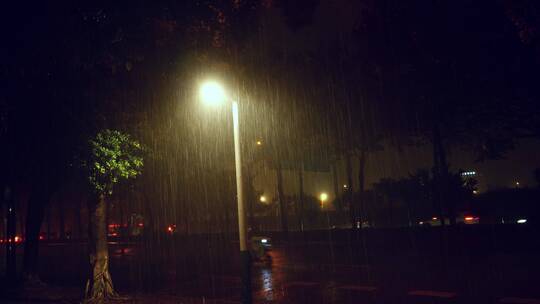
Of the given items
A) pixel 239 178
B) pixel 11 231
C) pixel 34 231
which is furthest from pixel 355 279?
pixel 11 231

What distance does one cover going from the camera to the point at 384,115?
1035 inches

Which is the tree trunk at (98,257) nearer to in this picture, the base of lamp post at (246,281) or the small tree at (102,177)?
the small tree at (102,177)

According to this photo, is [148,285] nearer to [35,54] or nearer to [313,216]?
[35,54]

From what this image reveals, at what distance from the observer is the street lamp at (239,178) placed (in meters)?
8.38

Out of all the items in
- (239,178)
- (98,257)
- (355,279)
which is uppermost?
(239,178)

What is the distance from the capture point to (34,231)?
17234 mm

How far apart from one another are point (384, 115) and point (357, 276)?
1359 centimetres

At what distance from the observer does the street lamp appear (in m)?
8.38

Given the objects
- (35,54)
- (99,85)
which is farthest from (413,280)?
(35,54)

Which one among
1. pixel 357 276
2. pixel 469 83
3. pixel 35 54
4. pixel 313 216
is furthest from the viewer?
pixel 313 216

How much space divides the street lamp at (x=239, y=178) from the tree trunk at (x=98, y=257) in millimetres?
5301

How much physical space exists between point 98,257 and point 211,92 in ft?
21.4

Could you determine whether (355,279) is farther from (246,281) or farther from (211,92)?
(211,92)

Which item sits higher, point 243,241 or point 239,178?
point 239,178
